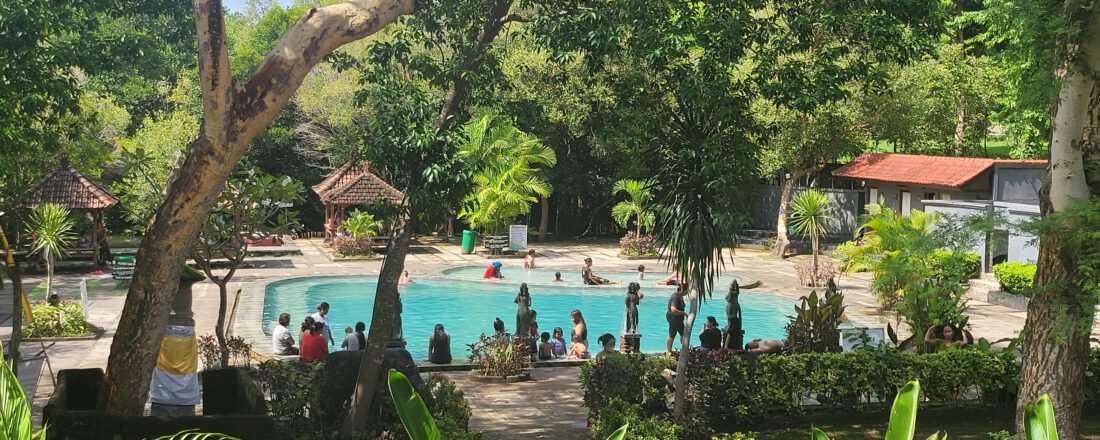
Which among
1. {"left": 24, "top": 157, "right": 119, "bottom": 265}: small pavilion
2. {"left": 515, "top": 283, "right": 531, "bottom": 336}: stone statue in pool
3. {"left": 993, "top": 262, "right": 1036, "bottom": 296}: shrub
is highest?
{"left": 24, "top": 157, "right": 119, "bottom": 265}: small pavilion

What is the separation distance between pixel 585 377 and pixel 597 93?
694 inches

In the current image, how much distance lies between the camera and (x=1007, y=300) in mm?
21781

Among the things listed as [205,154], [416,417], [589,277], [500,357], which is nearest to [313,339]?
[500,357]

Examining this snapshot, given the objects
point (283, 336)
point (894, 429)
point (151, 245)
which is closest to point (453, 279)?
point (283, 336)

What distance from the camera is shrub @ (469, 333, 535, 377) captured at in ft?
48.5

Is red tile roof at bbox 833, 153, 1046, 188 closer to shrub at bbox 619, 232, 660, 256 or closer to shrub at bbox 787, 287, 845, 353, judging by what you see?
shrub at bbox 619, 232, 660, 256

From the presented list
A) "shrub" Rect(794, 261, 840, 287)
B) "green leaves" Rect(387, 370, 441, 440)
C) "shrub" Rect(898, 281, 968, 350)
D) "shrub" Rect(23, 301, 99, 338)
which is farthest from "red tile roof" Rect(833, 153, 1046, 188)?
"green leaves" Rect(387, 370, 441, 440)

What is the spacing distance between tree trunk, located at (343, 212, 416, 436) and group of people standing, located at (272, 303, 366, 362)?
3117mm

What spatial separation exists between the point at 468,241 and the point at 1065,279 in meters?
23.2

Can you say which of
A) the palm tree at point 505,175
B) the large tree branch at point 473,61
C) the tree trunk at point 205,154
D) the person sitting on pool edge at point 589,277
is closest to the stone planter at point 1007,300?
the person sitting on pool edge at point 589,277

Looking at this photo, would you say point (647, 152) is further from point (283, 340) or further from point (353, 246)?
point (353, 246)

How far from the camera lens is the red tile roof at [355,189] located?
31.2 m

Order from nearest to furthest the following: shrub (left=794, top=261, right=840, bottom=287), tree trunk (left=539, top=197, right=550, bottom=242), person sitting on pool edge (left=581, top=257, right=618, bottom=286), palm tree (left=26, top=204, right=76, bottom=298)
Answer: palm tree (left=26, top=204, right=76, bottom=298)
shrub (left=794, top=261, right=840, bottom=287)
person sitting on pool edge (left=581, top=257, right=618, bottom=286)
tree trunk (left=539, top=197, right=550, bottom=242)

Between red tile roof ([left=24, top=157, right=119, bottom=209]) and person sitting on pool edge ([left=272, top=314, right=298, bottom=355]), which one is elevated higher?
red tile roof ([left=24, top=157, right=119, bottom=209])
